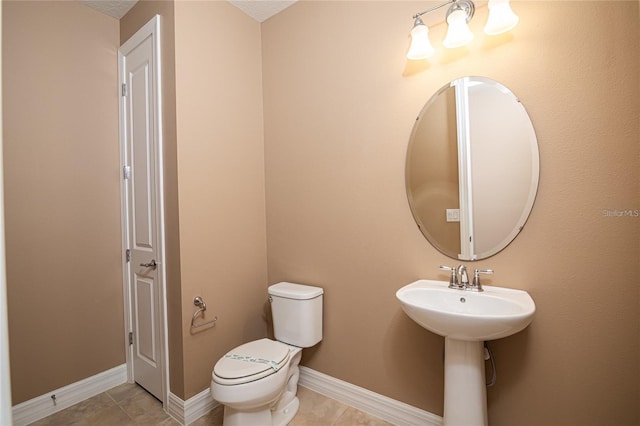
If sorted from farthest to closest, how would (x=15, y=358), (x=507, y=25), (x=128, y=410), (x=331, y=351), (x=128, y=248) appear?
(x=128, y=248), (x=331, y=351), (x=128, y=410), (x=15, y=358), (x=507, y=25)

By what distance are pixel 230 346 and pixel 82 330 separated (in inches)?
38.4

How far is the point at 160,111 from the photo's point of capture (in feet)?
6.12

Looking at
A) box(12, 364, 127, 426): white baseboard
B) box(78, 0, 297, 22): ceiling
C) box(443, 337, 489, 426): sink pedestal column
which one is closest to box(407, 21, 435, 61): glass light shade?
box(78, 0, 297, 22): ceiling

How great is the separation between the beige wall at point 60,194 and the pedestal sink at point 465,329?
2.02 metres

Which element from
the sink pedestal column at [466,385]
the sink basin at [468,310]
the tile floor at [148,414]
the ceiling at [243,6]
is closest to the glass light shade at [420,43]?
the ceiling at [243,6]

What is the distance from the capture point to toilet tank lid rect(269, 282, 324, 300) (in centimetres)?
190

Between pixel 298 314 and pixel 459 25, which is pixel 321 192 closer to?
pixel 298 314

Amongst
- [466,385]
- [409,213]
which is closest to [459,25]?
[409,213]

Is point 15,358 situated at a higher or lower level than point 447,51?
lower

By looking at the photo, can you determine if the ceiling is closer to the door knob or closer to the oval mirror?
the oval mirror

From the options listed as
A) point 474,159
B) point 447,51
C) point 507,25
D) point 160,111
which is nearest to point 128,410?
point 160,111

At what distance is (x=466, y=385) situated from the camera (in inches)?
52.9

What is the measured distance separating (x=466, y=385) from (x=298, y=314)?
0.96 metres

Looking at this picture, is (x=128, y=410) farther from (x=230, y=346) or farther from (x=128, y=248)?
(x=128, y=248)
